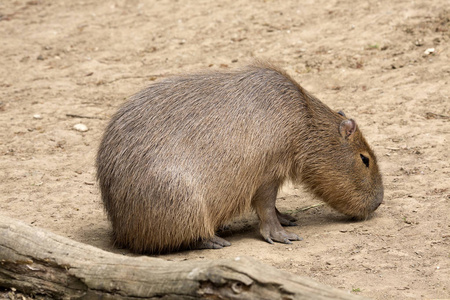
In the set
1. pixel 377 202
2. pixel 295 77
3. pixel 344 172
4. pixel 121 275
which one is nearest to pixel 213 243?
pixel 344 172

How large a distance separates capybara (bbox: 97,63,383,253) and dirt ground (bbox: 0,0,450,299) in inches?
10.6

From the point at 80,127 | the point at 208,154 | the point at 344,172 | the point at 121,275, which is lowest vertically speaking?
the point at 80,127

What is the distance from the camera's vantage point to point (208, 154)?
171 inches

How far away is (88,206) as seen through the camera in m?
5.38

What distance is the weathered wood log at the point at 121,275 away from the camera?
271 centimetres

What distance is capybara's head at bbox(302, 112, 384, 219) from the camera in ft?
15.6

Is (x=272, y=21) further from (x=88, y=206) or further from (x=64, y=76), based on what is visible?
(x=88, y=206)

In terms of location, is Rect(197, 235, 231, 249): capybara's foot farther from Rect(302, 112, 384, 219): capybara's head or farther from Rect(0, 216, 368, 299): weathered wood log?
Rect(0, 216, 368, 299): weathered wood log

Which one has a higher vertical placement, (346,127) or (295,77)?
(346,127)

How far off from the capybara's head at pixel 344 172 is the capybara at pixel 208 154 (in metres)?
0.01

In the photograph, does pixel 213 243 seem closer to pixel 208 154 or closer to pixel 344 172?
pixel 208 154

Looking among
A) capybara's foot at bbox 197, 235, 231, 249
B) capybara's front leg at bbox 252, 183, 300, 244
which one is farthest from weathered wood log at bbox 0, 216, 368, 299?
capybara's front leg at bbox 252, 183, 300, 244

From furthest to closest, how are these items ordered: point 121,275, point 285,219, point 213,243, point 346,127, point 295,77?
point 295,77
point 285,219
point 346,127
point 213,243
point 121,275

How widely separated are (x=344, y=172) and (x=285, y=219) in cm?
60
